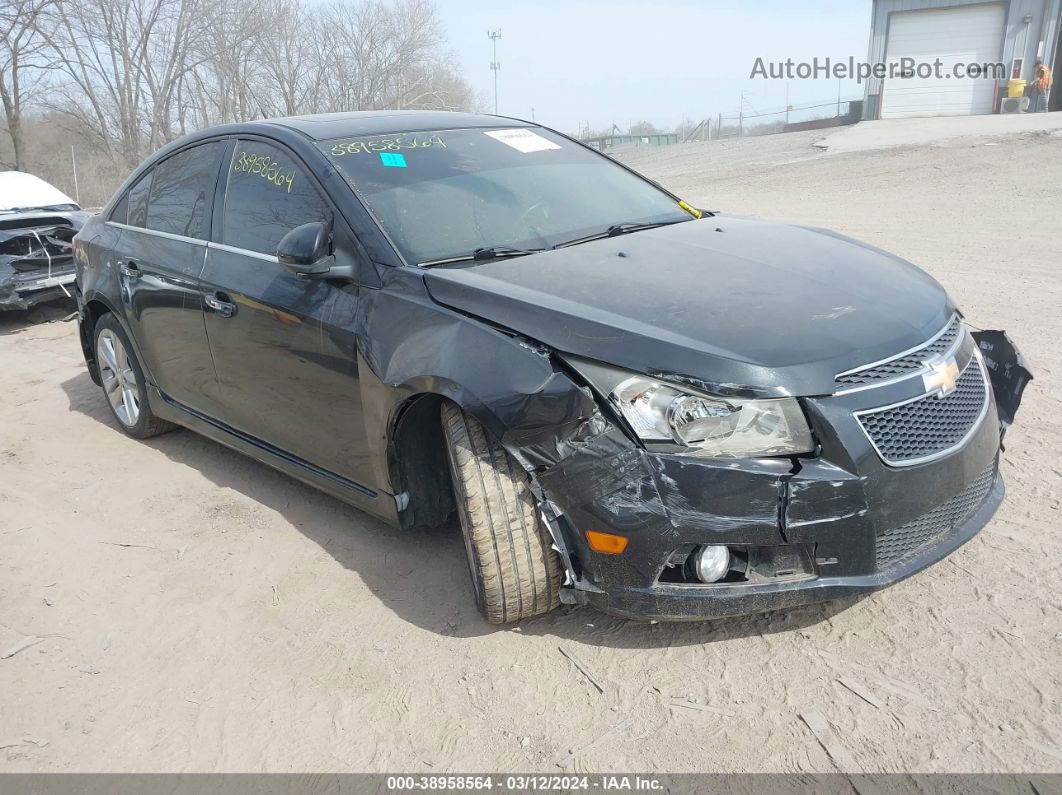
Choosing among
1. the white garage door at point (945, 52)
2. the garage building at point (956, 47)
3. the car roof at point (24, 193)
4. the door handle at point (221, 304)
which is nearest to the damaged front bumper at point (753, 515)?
the door handle at point (221, 304)

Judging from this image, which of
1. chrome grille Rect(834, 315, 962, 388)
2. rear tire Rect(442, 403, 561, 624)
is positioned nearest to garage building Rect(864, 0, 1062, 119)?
chrome grille Rect(834, 315, 962, 388)

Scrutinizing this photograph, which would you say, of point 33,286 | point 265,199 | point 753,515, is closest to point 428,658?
point 753,515

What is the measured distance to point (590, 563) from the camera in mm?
2641

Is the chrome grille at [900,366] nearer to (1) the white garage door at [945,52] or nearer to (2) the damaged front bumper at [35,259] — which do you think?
(2) the damaged front bumper at [35,259]

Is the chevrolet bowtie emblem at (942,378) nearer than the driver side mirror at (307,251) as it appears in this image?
Yes

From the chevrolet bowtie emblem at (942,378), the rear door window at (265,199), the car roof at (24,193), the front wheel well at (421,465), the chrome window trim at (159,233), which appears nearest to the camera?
the chevrolet bowtie emblem at (942,378)

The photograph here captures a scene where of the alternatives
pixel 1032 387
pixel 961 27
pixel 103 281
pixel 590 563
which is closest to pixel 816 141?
pixel 961 27

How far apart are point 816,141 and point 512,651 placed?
22.2 m

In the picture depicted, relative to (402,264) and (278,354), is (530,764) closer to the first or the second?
(402,264)

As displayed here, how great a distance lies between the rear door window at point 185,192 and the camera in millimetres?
4242

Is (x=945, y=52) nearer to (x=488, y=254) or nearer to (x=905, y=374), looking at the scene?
(x=488, y=254)

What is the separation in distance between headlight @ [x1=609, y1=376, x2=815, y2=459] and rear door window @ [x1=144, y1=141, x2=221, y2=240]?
2.67m

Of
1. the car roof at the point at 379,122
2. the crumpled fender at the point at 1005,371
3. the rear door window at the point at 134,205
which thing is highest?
the car roof at the point at 379,122

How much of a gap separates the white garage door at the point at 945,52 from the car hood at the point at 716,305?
88.9 feet
